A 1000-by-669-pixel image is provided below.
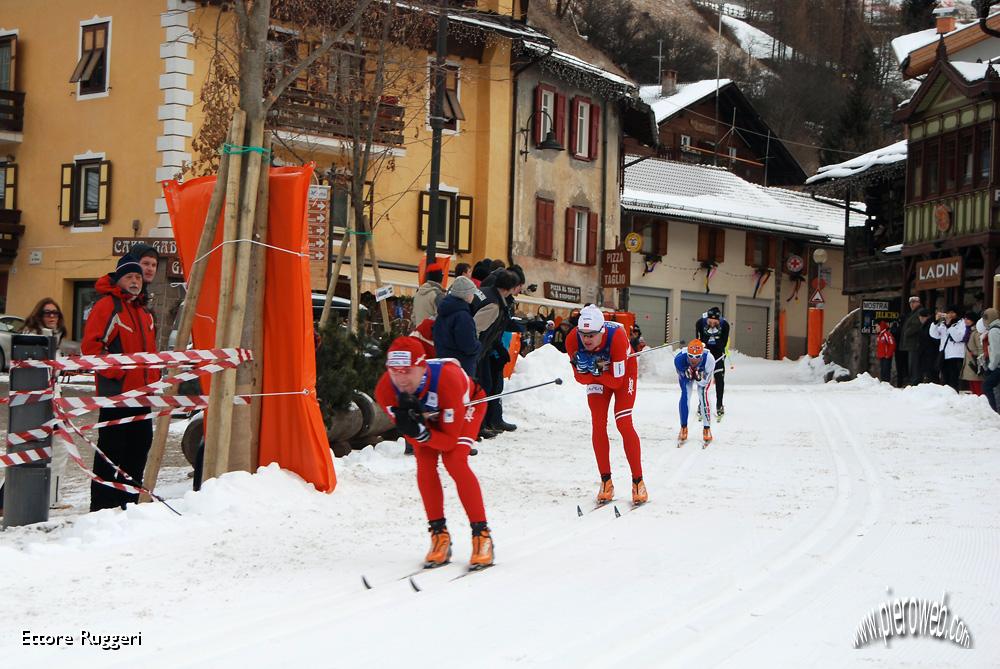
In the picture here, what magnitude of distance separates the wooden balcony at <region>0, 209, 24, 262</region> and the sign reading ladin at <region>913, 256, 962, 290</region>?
2327 cm

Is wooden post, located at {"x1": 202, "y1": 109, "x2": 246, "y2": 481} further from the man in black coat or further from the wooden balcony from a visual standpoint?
the wooden balcony

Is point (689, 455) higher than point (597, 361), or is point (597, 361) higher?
point (597, 361)

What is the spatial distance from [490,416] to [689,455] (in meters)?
2.76

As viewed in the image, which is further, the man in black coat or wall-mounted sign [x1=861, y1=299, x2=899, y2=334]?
wall-mounted sign [x1=861, y1=299, x2=899, y2=334]

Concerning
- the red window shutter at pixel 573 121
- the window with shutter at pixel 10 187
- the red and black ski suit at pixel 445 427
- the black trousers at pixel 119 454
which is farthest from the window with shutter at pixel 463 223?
the red and black ski suit at pixel 445 427

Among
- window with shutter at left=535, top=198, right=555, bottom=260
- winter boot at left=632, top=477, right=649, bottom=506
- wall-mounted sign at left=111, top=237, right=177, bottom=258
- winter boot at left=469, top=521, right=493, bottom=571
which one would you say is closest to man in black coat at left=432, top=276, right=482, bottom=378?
winter boot at left=632, top=477, right=649, bottom=506

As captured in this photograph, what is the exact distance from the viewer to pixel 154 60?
29.9 metres

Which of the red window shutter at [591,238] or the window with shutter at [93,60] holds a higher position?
the window with shutter at [93,60]

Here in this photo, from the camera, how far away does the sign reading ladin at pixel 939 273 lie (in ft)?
103

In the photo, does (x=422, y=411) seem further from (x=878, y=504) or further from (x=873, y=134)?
(x=873, y=134)

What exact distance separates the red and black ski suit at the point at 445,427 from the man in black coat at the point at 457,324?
456 cm

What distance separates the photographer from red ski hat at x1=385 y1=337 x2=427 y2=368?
25.2 ft

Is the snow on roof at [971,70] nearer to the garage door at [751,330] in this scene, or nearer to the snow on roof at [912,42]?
the snow on roof at [912,42]

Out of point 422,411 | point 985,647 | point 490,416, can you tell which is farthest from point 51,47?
point 985,647
